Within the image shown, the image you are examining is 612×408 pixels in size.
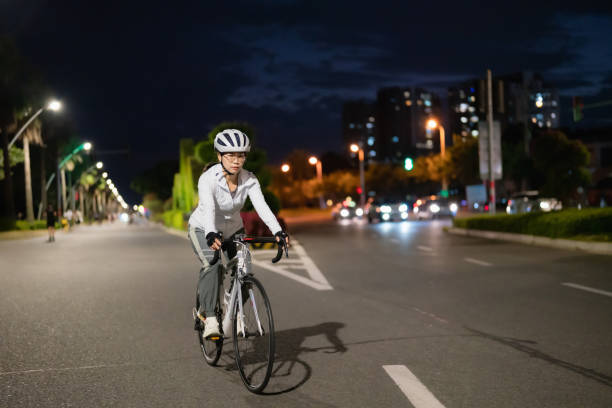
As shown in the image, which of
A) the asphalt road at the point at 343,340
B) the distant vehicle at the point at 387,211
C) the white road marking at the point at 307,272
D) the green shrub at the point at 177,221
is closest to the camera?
the asphalt road at the point at 343,340

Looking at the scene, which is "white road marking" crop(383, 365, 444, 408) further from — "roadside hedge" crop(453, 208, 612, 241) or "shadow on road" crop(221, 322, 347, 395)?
"roadside hedge" crop(453, 208, 612, 241)

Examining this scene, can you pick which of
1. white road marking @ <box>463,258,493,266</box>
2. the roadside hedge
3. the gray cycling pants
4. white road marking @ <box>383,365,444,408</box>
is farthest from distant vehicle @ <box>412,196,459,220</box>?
the gray cycling pants

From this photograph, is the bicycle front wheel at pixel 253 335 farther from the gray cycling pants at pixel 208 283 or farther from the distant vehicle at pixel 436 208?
the distant vehicle at pixel 436 208

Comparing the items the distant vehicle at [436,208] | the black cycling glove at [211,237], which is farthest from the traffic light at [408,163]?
the black cycling glove at [211,237]

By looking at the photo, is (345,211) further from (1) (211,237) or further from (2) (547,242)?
(1) (211,237)

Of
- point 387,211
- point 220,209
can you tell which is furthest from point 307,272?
point 387,211

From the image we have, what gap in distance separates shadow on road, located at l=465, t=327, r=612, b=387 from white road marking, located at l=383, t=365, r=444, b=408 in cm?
127

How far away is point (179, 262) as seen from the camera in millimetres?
17438

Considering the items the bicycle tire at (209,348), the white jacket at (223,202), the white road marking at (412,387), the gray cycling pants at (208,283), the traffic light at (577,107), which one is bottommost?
the white road marking at (412,387)

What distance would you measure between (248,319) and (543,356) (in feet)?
8.60

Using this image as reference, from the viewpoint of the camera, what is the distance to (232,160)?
5.61 meters

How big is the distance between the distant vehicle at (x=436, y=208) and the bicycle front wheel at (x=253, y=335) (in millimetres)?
46295

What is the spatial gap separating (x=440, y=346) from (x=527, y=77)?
7373 inches

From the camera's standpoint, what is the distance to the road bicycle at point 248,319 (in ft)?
17.3
